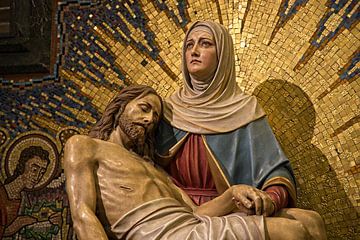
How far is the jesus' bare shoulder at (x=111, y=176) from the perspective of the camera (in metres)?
3.06

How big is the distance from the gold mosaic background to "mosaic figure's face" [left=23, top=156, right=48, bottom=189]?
0.35ft

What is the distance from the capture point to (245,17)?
161 inches

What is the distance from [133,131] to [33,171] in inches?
39.4

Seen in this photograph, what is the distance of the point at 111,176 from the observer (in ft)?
10.2

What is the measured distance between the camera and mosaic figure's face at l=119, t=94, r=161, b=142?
10.7 feet

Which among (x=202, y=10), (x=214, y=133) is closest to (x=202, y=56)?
(x=214, y=133)

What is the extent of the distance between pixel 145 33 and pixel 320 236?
1588 millimetres

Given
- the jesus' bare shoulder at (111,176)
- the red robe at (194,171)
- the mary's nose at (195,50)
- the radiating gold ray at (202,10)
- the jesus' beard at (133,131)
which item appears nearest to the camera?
the jesus' bare shoulder at (111,176)

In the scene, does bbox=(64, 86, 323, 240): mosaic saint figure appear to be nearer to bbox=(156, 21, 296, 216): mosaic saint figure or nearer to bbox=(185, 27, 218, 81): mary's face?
bbox=(156, 21, 296, 216): mosaic saint figure

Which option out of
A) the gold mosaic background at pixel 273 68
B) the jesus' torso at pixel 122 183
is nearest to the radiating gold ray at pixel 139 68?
the gold mosaic background at pixel 273 68

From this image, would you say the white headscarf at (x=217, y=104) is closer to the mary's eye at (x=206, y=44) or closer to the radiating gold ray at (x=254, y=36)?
the mary's eye at (x=206, y=44)

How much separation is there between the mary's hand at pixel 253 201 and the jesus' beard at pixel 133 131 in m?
0.49

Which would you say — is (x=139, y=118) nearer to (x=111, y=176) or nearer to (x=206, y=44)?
(x=111, y=176)

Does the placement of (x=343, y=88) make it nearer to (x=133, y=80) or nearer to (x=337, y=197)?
(x=337, y=197)
